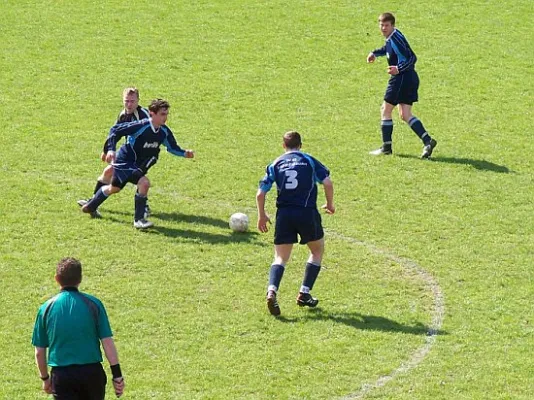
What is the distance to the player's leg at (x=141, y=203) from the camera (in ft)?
56.0

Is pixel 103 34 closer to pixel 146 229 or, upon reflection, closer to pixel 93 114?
pixel 93 114

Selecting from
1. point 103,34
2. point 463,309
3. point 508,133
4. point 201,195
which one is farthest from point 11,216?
point 103,34

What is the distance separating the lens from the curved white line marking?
12.4 meters

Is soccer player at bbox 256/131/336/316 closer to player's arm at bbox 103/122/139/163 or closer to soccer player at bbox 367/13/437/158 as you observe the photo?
player's arm at bbox 103/122/139/163

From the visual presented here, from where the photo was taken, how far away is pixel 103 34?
2856cm

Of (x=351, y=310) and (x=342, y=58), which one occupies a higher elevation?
(x=342, y=58)

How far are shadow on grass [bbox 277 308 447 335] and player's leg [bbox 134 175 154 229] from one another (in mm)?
3826

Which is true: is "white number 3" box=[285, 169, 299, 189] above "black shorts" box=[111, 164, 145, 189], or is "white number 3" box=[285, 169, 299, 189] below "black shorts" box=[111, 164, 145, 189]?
above

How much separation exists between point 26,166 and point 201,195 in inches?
130

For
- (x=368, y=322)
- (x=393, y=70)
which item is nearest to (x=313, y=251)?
(x=368, y=322)

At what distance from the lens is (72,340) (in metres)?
10.1

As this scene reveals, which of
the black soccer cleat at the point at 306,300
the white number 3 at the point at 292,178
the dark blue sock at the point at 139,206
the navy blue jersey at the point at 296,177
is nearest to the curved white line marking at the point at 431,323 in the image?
the black soccer cleat at the point at 306,300

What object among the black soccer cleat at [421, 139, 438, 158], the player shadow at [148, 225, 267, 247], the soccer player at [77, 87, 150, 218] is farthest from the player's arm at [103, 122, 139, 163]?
the black soccer cleat at [421, 139, 438, 158]

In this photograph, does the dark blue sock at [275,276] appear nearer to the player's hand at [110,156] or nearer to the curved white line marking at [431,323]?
the curved white line marking at [431,323]
